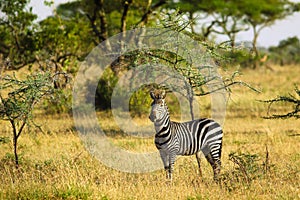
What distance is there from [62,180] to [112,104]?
936 cm

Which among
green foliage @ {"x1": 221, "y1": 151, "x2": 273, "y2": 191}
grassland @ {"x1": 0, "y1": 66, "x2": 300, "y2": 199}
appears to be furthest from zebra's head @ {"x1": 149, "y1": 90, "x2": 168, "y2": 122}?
green foliage @ {"x1": 221, "y1": 151, "x2": 273, "y2": 191}

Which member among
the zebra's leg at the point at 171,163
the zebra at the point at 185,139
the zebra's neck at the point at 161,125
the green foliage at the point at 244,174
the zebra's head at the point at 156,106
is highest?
the zebra's head at the point at 156,106

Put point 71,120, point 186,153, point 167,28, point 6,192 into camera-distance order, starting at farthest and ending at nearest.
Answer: point 71,120 < point 167,28 < point 186,153 < point 6,192

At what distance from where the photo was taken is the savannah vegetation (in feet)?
23.8

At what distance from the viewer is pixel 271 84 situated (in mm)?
25219

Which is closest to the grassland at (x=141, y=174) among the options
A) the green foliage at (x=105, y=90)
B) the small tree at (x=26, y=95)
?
the small tree at (x=26, y=95)

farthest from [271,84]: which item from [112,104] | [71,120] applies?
[71,120]

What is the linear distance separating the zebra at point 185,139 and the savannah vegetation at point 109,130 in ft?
0.91

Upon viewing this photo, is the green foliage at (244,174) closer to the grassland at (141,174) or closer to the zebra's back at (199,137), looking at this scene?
the grassland at (141,174)

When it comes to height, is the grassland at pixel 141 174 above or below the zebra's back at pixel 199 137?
below

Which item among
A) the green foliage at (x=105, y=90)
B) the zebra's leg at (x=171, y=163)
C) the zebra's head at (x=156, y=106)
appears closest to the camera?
the zebra's head at (x=156, y=106)

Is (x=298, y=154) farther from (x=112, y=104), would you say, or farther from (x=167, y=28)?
(x=112, y=104)

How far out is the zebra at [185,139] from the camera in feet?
26.0

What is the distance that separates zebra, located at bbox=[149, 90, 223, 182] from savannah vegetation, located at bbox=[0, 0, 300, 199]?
0.28 meters
